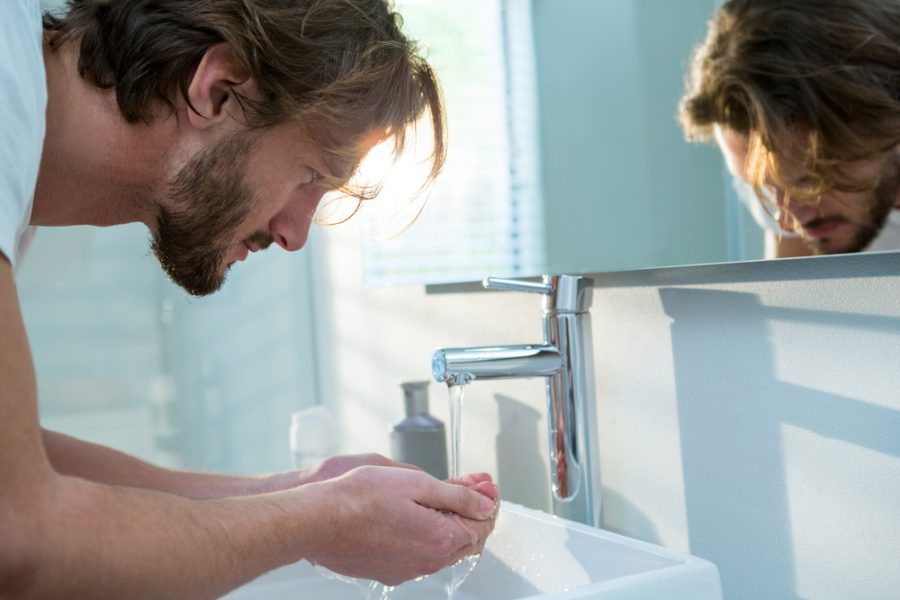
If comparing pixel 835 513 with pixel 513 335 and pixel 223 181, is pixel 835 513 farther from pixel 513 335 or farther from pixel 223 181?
pixel 223 181

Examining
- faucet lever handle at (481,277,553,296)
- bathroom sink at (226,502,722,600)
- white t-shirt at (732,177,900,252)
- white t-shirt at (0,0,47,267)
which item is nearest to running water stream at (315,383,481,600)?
bathroom sink at (226,502,722,600)

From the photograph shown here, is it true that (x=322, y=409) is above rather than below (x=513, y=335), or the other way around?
below

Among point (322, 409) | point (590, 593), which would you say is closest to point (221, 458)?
point (322, 409)

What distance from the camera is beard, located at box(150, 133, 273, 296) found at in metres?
0.97

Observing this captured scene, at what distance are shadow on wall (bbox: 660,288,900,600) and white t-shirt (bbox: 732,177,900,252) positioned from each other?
66 mm

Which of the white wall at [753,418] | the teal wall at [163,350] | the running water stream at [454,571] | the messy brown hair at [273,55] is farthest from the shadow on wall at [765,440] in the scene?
the teal wall at [163,350]

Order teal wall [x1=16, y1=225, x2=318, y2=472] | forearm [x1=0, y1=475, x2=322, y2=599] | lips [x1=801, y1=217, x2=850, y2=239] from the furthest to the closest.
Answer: teal wall [x1=16, y1=225, x2=318, y2=472]
lips [x1=801, y1=217, x2=850, y2=239]
forearm [x1=0, y1=475, x2=322, y2=599]

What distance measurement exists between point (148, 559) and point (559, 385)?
1.66 ft

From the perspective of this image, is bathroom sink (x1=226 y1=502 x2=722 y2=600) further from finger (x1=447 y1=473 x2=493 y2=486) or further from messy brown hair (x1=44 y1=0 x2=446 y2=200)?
messy brown hair (x1=44 y1=0 x2=446 y2=200)

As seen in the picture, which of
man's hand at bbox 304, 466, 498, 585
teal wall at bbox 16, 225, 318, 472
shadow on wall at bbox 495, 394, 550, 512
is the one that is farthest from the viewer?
teal wall at bbox 16, 225, 318, 472

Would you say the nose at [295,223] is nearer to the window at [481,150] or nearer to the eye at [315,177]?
the eye at [315,177]

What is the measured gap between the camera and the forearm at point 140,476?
1.07m

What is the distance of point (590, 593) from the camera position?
2.47 ft

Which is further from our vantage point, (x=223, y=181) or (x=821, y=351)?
(x=223, y=181)
